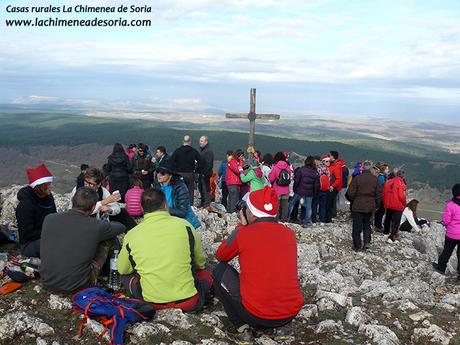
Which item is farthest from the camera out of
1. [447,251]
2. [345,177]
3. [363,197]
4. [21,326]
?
[345,177]

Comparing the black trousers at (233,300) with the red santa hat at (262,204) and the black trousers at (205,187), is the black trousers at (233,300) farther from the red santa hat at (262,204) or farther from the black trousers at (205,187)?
the black trousers at (205,187)

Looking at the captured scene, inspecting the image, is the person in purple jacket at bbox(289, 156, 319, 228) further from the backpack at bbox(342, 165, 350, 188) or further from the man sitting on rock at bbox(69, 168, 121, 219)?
the man sitting on rock at bbox(69, 168, 121, 219)

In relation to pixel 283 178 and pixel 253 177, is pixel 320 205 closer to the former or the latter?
pixel 283 178

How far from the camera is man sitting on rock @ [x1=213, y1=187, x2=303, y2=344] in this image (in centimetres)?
437

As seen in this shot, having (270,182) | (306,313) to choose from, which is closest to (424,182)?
(270,182)

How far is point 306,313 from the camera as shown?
5.63m

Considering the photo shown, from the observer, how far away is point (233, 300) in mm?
4648

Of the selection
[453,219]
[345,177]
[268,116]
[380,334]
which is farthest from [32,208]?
[268,116]

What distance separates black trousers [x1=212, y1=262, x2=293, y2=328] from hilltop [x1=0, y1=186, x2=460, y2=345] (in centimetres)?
26

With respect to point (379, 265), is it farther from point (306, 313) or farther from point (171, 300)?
point (171, 300)

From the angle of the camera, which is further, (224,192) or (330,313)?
(224,192)

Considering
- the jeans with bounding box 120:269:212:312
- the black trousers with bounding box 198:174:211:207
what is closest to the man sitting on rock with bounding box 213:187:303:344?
the jeans with bounding box 120:269:212:312

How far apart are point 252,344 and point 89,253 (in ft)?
7.62

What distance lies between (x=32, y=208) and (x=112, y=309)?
2.42 m
